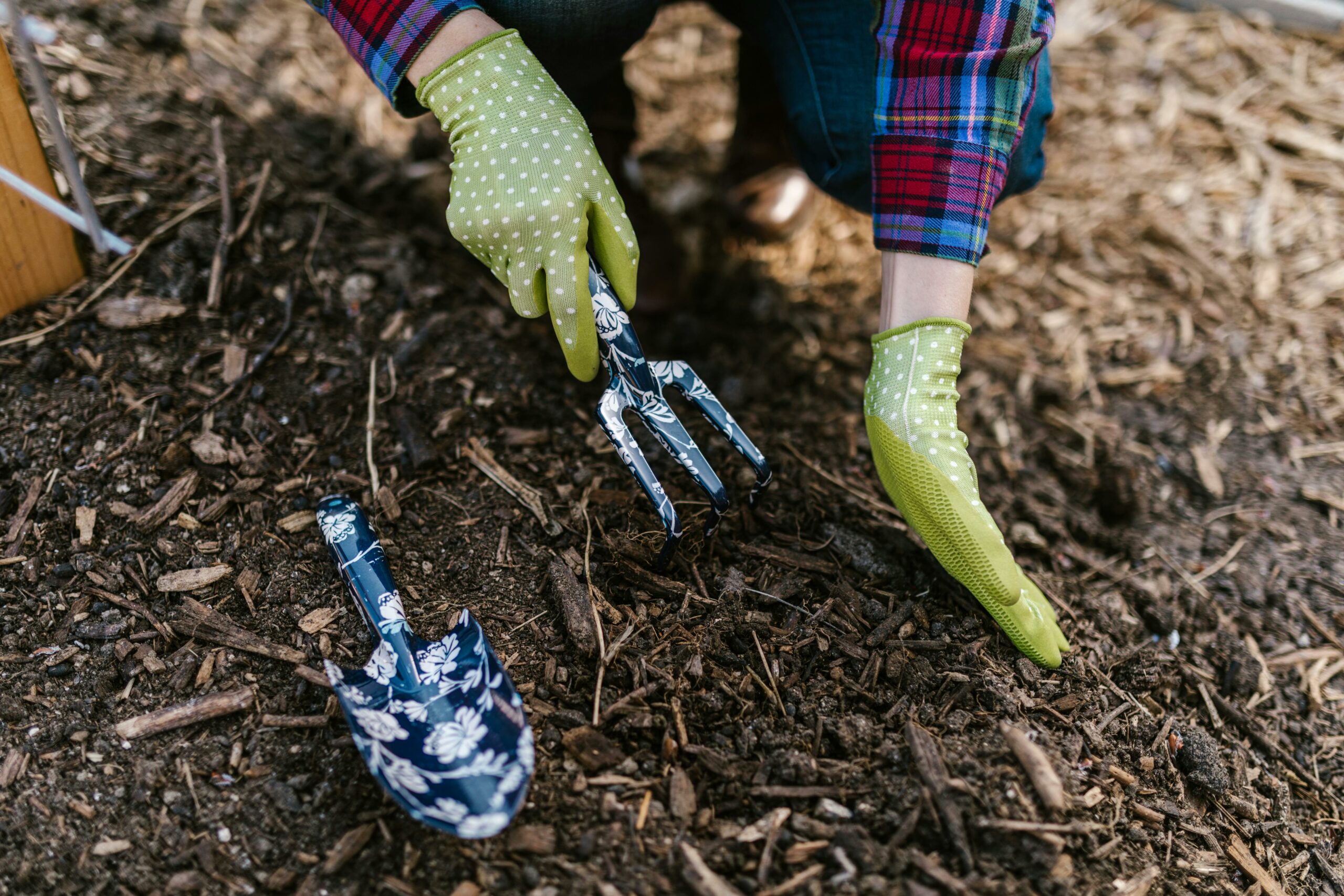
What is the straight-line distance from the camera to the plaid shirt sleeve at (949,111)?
1534 mm

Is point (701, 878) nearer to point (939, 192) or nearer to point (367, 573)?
point (367, 573)

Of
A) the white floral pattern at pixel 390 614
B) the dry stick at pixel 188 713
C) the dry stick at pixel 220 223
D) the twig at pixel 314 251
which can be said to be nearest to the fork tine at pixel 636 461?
the white floral pattern at pixel 390 614

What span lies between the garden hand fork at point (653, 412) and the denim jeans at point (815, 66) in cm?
56

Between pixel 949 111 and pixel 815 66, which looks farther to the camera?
pixel 815 66

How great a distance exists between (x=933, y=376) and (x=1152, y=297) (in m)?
1.37

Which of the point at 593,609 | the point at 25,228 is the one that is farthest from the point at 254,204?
the point at 593,609

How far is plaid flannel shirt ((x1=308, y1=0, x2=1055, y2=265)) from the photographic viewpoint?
5.00ft

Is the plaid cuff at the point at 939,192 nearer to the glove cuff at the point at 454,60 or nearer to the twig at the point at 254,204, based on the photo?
the glove cuff at the point at 454,60

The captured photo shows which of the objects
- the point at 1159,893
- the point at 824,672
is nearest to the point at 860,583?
the point at 824,672

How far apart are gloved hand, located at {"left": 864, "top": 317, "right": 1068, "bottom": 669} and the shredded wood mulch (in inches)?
3.3

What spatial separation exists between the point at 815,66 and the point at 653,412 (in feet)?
3.04

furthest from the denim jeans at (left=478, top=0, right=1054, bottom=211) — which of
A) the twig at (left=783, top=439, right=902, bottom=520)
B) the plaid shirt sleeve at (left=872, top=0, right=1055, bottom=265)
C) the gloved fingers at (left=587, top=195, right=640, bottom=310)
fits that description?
the twig at (left=783, top=439, right=902, bottom=520)

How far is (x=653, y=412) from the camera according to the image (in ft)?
5.08

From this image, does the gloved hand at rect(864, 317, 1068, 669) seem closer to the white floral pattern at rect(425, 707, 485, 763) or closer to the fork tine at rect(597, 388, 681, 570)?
the fork tine at rect(597, 388, 681, 570)
